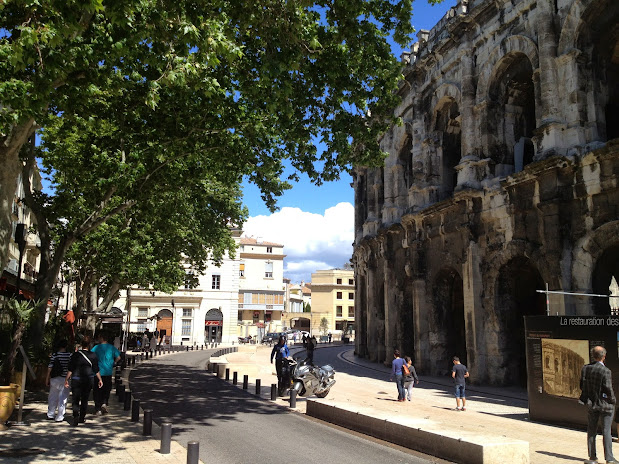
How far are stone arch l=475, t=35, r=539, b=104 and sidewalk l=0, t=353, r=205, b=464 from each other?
15.0 meters

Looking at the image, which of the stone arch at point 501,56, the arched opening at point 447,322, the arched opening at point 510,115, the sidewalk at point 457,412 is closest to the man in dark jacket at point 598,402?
the sidewalk at point 457,412

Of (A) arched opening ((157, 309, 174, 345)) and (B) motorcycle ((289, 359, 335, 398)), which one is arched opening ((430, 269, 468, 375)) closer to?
→ (B) motorcycle ((289, 359, 335, 398))

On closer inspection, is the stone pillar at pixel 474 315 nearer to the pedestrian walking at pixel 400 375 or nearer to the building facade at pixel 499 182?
the building facade at pixel 499 182

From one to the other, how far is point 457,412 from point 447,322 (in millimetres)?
8965

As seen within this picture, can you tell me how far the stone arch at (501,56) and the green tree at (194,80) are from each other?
7075mm

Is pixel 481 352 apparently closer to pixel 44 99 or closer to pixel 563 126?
pixel 563 126

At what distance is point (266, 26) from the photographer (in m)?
9.97

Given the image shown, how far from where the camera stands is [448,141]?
76.2 ft

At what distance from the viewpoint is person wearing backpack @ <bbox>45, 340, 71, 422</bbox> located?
33.3 ft

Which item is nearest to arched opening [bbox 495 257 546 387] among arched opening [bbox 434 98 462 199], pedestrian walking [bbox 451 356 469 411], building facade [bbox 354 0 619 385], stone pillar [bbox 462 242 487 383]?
building facade [bbox 354 0 619 385]

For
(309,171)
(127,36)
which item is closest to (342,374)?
(309,171)

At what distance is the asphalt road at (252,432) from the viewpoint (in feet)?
26.6

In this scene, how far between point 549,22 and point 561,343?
10594 mm

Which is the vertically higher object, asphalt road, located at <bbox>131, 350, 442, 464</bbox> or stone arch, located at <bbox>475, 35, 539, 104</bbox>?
stone arch, located at <bbox>475, 35, 539, 104</bbox>
